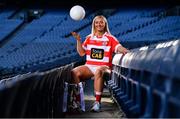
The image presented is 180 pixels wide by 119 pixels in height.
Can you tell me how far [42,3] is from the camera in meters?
18.5

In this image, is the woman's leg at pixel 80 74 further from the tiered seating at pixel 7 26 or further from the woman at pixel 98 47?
the tiered seating at pixel 7 26

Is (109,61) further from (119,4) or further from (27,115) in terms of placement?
(119,4)

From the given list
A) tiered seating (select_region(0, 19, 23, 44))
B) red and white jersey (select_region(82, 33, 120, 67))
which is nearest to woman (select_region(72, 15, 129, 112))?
red and white jersey (select_region(82, 33, 120, 67))

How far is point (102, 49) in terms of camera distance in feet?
14.9

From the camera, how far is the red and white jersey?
4520 millimetres

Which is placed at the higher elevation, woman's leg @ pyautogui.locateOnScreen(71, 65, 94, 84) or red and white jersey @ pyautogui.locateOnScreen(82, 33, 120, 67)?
red and white jersey @ pyautogui.locateOnScreen(82, 33, 120, 67)

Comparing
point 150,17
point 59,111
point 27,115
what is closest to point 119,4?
point 150,17

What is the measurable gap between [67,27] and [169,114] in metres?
14.4

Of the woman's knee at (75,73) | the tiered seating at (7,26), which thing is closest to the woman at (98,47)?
the woman's knee at (75,73)

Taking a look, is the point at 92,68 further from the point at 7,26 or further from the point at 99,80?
the point at 7,26

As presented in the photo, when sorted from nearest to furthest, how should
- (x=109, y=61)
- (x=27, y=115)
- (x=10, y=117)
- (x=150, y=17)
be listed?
(x=10, y=117) → (x=27, y=115) → (x=109, y=61) → (x=150, y=17)

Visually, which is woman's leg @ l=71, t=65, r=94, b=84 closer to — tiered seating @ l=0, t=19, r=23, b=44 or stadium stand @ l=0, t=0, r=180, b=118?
stadium stand @ l=0, t=0, r=180, b=118

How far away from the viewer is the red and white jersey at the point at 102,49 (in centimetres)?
452

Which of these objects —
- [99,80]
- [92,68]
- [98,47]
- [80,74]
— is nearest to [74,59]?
[98,47]
